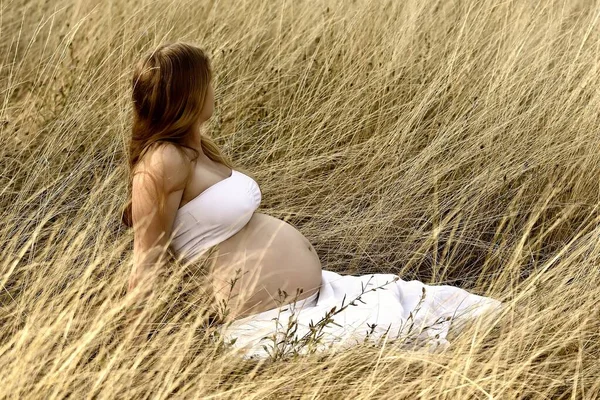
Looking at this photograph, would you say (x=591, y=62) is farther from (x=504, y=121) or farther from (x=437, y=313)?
(x=437, y=313)

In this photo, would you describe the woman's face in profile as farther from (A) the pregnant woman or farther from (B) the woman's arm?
(B) the woman's arm

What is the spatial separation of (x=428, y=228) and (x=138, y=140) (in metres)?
1.38

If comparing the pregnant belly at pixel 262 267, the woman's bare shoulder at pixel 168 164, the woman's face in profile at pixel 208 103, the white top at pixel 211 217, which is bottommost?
the pregnant belly at pixel 262 267

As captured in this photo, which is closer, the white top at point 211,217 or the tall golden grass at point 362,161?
the tall golden grass at point 362,161

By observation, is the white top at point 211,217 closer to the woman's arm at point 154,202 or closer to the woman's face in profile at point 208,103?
the woman's arm at point 154,202

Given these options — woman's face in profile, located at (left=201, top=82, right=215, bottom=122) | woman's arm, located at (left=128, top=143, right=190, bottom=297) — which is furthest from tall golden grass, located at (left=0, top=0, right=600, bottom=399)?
woman's face in profile, located at (left=201, top=82, right=215, bottom=122)

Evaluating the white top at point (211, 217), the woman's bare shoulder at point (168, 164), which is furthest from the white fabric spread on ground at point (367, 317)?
the woman's bare shoulder at point (168, 164)

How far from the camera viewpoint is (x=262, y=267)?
9.23ft

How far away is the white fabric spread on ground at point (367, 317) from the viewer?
2.60 meters

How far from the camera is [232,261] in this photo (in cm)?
Result: 281

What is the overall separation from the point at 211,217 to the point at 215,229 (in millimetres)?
43

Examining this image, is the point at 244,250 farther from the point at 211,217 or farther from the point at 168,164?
the point at 168,164

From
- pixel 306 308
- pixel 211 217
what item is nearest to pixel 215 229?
pixel 211 217

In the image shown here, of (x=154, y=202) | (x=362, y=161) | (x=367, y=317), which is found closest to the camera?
(x=154, y=202)
